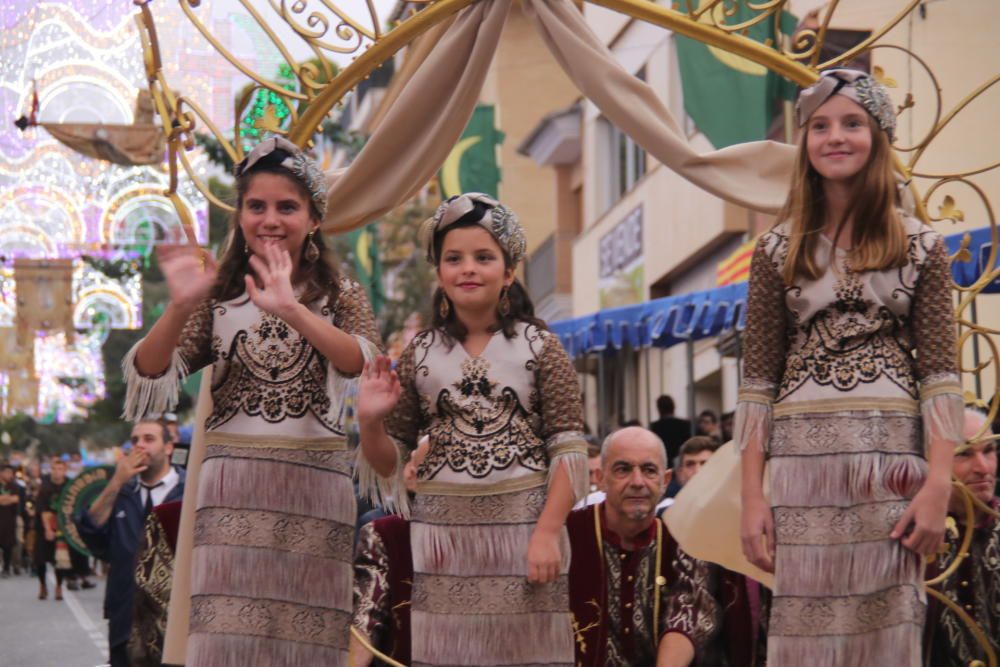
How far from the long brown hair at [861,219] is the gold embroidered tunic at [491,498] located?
0.88 metres

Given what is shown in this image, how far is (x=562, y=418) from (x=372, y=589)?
187 centimetres

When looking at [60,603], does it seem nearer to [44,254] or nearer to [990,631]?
[44,254]

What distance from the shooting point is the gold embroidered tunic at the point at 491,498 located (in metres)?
5.29

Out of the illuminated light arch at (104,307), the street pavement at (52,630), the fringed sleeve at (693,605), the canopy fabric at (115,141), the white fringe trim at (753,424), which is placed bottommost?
the street pavement at (52,630)

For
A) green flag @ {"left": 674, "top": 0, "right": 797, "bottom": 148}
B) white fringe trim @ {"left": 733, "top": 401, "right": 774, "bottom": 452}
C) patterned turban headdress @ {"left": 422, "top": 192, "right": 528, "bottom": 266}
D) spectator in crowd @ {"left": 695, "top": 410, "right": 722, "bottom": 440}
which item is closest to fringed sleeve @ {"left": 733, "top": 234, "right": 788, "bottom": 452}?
white fringe trim @ {"left": 733, "top": 401, "right": 774, "bottom": 452}

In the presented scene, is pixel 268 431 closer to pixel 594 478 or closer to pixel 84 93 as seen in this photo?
pixel 594 478

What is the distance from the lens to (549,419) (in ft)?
17.6

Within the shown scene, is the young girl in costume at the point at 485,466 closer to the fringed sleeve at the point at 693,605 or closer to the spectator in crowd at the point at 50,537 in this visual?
the fringed sleeve at the point at 693,605

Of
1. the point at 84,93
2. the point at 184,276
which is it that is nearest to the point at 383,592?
the point at 184,276

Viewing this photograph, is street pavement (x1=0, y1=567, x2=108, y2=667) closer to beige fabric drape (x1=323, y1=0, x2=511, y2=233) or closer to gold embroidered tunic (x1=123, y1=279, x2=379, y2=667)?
beige fabric drape (x1=323, y1=0, x2=511, y2=233)

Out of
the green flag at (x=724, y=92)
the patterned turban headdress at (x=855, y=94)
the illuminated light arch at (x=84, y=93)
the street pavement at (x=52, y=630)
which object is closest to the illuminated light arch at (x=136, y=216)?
the illuminated light arch at (x=84, y=93)

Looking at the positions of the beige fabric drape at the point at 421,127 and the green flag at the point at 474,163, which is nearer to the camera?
the beige fabric drape at the point at 421,127

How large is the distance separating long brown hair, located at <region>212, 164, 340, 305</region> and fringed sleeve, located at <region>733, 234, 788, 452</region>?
131 centimetres

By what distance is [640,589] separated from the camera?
684cm
